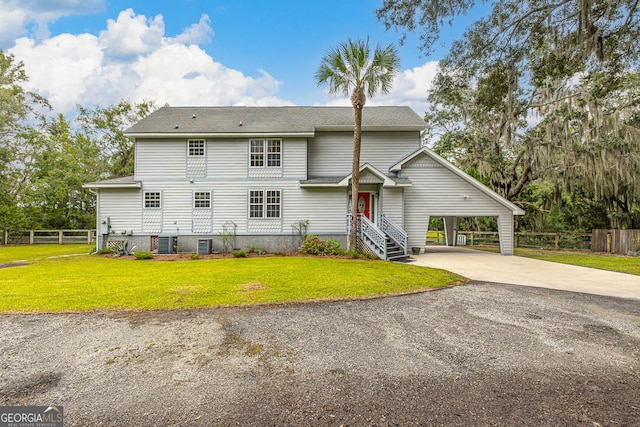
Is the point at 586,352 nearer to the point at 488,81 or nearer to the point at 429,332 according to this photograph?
the point at 429,332

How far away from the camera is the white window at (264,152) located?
1541 cm

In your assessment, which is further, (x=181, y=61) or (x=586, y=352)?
(x=181, y=61)

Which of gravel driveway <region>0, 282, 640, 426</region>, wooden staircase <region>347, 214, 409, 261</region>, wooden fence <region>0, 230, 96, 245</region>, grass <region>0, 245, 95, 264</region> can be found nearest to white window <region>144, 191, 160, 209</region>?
grass <region>0, 245, 95, 264</region>

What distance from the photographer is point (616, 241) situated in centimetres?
1595

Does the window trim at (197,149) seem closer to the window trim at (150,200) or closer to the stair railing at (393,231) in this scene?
the window trim at (150,200)

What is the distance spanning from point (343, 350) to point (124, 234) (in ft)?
49.5

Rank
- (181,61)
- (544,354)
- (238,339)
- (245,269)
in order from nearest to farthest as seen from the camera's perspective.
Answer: (544,354)
(238,339)
(245,269)
(181,61)

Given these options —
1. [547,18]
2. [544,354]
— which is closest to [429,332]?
[544,354]

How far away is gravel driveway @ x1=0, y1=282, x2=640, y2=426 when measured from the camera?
2494 mm

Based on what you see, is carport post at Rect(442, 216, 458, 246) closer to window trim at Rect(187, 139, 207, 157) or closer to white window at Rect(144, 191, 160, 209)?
window trim at Rect(187, 139, 207, 157)

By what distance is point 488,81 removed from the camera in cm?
720

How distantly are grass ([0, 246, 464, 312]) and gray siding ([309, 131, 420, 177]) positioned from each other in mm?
7356

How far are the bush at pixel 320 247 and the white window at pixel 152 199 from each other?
25.3ft

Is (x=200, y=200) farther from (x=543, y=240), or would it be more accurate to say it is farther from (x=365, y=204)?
(x=543, y=240)
